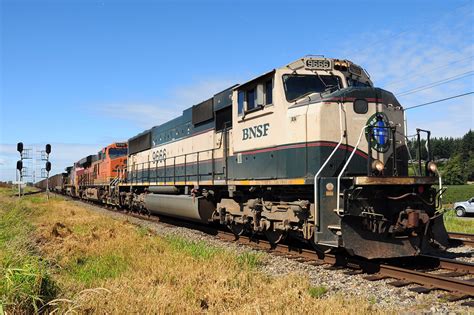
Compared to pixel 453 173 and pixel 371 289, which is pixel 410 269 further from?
pixel 453 173

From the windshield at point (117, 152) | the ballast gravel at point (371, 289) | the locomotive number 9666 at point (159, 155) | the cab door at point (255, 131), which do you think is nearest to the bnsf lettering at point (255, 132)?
the cab door at point (255, 131)

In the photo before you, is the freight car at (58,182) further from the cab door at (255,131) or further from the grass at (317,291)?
the grass at (317,291)

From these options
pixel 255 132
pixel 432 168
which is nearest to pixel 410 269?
pixel 432 168

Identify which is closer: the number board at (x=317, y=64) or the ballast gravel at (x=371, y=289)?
the ballast gravel at (x=371, y=289)

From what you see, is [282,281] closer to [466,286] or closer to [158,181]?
[466,286]

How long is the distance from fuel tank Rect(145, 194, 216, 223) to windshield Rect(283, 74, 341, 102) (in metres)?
4.65

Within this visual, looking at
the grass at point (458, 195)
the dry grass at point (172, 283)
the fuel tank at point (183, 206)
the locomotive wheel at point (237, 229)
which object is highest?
the fuel tank at point (183, 206)

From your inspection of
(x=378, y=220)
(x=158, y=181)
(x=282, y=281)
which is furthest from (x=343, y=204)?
(x=158, y=181)

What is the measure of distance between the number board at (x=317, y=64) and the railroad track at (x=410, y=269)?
12.0 ft

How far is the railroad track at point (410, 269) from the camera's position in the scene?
5.65 meters

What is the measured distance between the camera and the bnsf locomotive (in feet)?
22.4

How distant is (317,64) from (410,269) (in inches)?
165

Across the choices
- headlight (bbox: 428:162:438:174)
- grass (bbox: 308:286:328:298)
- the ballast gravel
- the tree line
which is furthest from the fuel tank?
the tree line

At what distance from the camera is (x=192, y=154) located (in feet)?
42.7
